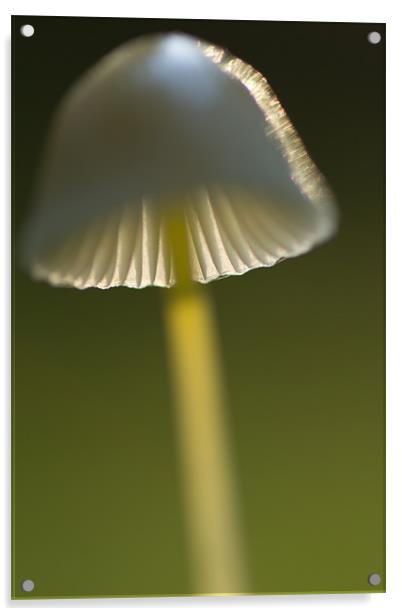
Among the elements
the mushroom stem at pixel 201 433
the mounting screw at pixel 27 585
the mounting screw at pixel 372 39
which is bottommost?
the mounting screw at pixel 27 585

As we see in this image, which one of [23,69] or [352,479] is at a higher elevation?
[23,69]

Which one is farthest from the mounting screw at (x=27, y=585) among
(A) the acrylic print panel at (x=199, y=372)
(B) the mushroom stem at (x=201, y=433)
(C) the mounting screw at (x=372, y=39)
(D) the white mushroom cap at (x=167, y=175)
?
(C) the mounting screw at (x=372, y=39)

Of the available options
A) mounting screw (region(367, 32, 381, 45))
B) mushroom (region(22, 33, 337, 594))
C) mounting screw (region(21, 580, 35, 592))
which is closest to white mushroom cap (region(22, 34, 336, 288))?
mushroom (region(22, 33, 337, 594))

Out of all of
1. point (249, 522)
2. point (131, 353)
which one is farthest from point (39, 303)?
point (249, 522)

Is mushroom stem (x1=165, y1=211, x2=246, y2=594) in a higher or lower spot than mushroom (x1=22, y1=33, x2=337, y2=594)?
lower

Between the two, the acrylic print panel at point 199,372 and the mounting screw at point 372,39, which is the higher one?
the mounting screw at point 372,39

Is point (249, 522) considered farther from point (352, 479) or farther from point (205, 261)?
point (205, 261)

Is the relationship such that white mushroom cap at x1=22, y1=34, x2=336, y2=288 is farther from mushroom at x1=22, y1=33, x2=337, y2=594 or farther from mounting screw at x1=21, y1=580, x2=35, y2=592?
mounting screw at x1=21, y1=580, x2=35, y2=592

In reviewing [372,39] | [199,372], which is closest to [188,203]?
[199,372]
